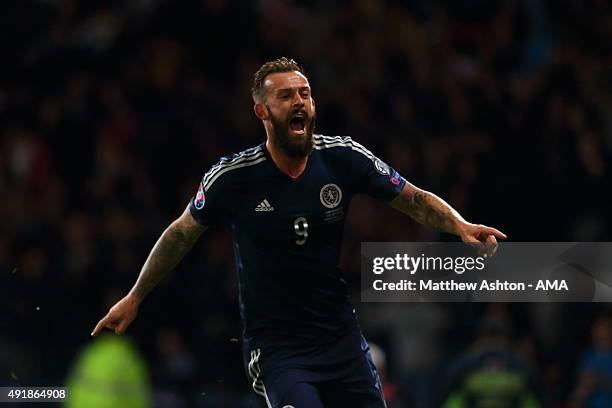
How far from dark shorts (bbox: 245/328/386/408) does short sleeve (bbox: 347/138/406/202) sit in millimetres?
643

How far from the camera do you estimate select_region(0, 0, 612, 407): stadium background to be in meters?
8.02

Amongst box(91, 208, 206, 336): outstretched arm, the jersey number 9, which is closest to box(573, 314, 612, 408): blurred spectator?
the jersey number 9

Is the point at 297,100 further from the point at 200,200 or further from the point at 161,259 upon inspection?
the point at 161,259

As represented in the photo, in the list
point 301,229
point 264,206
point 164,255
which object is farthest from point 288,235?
point 164,255

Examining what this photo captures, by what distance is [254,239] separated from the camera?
579 centimetres

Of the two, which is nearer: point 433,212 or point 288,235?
point 288,235

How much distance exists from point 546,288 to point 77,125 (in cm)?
492

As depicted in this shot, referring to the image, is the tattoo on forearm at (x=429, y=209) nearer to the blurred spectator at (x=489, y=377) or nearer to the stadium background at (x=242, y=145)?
the stadium background at (x=242, y=145)

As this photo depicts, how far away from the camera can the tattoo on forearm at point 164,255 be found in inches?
240

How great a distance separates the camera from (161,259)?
6.13m

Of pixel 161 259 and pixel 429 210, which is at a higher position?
pixel 429 210

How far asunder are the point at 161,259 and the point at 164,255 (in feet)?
0.09

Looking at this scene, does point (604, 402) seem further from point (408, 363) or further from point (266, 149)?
point (266, 149)
